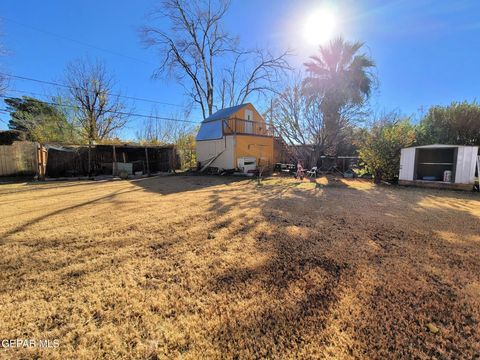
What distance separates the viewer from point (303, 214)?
4355 millimetres

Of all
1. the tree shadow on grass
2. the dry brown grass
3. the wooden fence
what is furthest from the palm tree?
the wooden fence

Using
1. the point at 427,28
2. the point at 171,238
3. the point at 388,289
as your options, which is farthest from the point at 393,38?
the point at 171,238

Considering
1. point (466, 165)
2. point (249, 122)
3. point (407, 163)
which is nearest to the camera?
point (466, 165)

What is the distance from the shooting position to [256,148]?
46.9 feet

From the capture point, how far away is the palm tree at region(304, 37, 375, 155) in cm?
1166

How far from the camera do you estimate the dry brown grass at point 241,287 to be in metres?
1.37

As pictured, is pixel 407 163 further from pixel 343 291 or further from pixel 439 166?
pixel 343 291

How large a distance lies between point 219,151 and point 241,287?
41.1ft

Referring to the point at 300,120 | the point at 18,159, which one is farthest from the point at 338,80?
the point at 18,159

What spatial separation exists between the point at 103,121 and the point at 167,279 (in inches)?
826

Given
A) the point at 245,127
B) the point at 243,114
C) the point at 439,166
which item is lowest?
the point at 439,166

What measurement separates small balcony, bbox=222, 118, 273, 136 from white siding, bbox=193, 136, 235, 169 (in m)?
0.63

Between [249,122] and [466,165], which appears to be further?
[249,122]

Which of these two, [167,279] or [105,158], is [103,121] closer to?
[105,158]
